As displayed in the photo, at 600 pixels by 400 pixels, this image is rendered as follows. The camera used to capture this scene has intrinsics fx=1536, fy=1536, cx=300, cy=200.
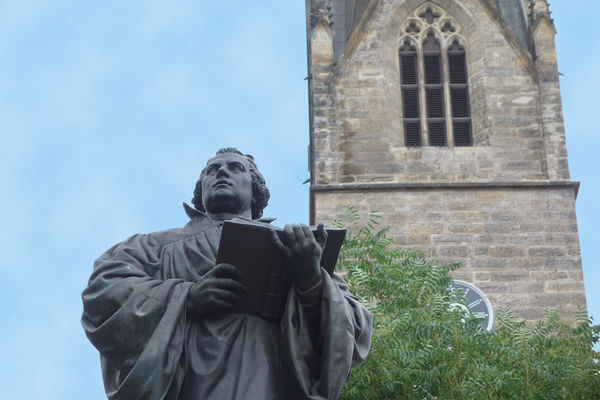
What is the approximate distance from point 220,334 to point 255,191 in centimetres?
79

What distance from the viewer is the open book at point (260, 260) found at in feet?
16.4

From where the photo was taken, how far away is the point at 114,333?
4945 millimetres

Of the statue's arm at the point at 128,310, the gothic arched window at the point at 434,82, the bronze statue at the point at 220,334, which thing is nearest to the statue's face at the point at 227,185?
the bronze statue at the point at 220,334

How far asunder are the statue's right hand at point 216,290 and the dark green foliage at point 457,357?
28.6ft

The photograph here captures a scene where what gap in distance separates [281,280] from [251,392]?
40 centimetres

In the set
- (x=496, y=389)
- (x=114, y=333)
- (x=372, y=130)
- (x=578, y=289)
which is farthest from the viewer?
(x=372, y=130)

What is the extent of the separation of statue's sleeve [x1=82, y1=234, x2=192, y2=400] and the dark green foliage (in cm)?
874

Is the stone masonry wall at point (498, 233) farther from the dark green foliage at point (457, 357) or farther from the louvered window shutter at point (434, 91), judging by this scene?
the dark green foliage at point (457, 357)

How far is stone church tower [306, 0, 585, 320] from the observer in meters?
31.5

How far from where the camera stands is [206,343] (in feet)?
16.6

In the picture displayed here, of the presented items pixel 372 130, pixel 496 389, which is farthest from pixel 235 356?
pixel 372 130

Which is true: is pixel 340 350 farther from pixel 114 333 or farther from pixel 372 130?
pixel 372 130

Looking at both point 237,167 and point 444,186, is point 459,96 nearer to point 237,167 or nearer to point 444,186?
point 444,186

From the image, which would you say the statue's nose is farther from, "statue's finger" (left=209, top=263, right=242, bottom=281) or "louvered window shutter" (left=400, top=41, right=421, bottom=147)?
"louvered window shutter" (left=400, top=41, right=421, bottom=147)
